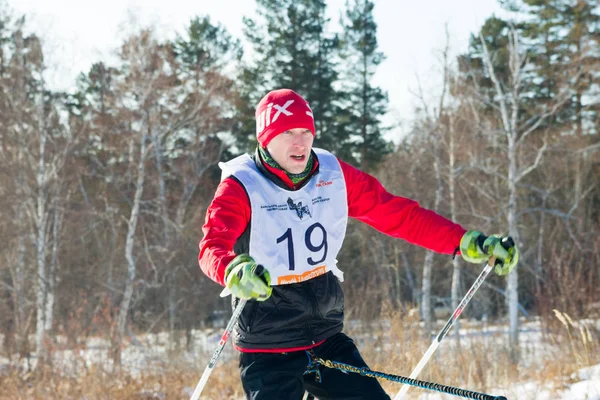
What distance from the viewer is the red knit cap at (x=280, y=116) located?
3.08 meters

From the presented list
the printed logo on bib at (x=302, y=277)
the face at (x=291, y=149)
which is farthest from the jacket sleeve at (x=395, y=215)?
the printed logo on bib at (x=302, y=277)

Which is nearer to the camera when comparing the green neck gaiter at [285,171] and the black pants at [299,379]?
the black pants at [299,379]

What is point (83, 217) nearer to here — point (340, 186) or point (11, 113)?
point (11, 113)

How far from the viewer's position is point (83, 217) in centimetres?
2433

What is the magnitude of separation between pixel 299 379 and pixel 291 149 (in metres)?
0.99

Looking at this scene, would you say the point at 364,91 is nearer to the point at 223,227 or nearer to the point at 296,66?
the point at 296,66

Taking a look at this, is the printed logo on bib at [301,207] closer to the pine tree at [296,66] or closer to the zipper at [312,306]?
the zipper at [312,306]

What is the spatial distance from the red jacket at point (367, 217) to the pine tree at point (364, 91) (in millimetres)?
21552

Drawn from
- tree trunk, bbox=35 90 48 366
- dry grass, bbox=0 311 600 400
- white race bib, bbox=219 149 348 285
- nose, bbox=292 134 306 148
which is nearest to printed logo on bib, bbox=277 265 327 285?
white race bib, bbox=219 149 348 285

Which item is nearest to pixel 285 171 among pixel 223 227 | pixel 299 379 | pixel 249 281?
pixel 223 227

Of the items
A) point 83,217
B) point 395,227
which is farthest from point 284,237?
point 83,217

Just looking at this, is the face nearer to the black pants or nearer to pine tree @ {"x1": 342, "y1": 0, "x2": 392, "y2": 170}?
the black pants

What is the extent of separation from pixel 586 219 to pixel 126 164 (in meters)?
16.3

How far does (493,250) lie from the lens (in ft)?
9.60
